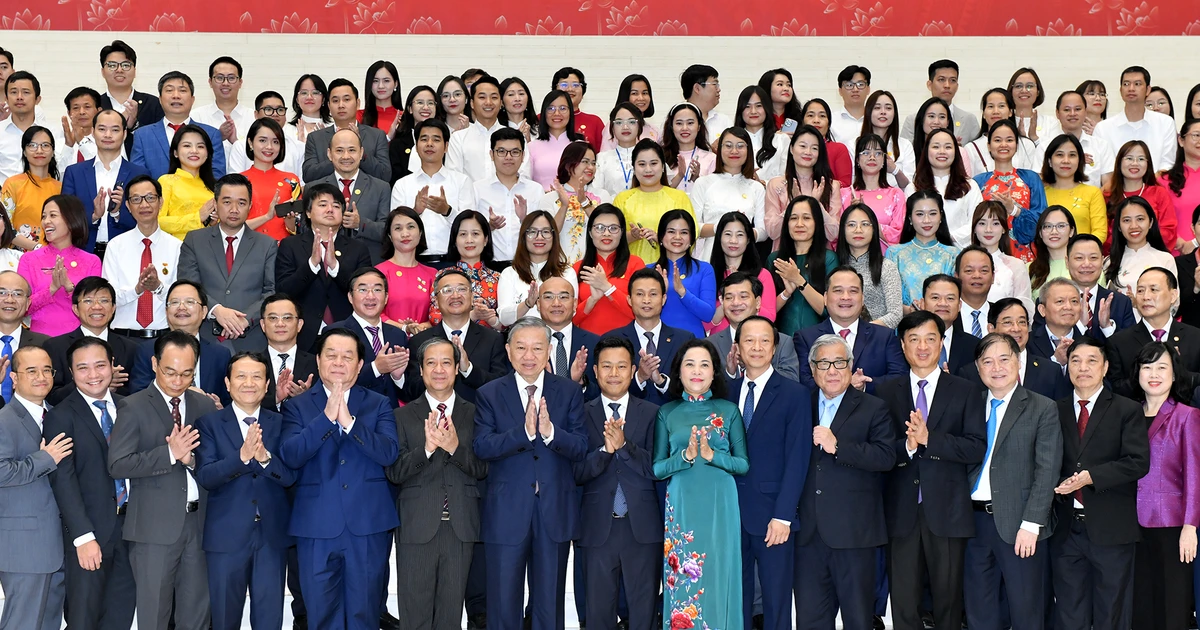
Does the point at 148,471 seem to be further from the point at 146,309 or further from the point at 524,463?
the point at 524,463

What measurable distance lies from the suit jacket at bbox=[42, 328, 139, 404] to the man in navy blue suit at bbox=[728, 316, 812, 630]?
9.01 feet

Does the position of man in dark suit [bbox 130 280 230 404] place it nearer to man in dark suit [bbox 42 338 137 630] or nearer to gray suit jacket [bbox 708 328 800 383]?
man in dark suit [bbox 42 338 137 630]

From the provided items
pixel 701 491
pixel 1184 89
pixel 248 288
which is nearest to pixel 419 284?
pixel 248 288

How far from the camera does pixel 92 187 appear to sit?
6.81 metres

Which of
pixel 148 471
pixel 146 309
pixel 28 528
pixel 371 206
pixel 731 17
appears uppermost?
pixel 731 17

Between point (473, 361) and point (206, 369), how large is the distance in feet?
3.81

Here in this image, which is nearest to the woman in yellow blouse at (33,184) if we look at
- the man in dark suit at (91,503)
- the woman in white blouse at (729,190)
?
the man in dark suit at (91,503)

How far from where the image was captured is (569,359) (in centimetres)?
594

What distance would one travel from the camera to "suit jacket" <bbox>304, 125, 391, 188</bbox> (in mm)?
7141

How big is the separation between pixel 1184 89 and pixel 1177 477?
5.71 metres

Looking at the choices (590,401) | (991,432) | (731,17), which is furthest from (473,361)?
(731,17)

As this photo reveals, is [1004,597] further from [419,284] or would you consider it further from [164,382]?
[164,382]

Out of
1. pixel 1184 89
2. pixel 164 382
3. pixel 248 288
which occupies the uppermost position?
pixel 1184 89

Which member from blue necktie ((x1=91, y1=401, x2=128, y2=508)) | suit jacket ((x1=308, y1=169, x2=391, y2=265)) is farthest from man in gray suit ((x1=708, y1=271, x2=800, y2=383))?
blue necktie ((x1=91, y1=401, x2=128, y2=508))
